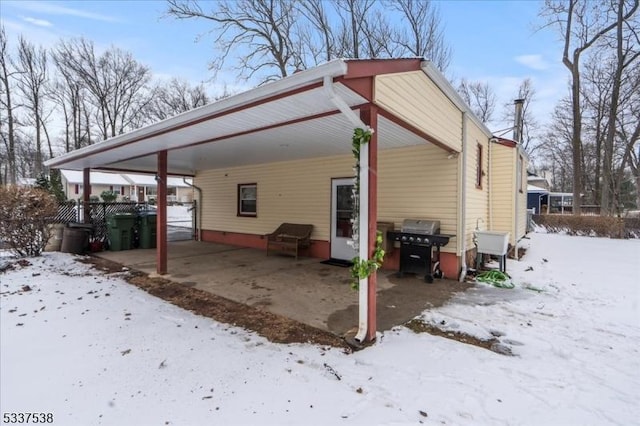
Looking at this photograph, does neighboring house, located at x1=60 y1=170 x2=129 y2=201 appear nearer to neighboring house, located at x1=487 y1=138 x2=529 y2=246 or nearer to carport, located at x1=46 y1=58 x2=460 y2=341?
carport, located at x1=46 y1=58 x2=460 y2=341

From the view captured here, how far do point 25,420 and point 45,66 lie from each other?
28.7 metres

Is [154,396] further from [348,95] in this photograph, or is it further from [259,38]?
[259,38]

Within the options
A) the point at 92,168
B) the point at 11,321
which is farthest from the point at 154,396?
the point at 92,168

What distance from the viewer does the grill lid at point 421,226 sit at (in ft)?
18.7

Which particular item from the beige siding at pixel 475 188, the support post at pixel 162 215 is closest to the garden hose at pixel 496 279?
the beige siding at pixel 475 188

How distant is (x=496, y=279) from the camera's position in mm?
5688

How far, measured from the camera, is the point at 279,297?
4.72m

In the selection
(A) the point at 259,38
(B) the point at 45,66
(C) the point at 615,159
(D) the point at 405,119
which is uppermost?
(B) the point at 45,66

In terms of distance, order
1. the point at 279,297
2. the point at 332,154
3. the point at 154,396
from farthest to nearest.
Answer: the point at 332,154, the point at 279,297, the point at 154,396

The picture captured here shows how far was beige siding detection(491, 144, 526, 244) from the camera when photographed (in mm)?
7625

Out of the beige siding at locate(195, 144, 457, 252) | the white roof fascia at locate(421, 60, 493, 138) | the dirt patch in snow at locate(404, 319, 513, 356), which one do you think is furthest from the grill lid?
the dirt patch in snow at locate(404, 319, 513, 356)

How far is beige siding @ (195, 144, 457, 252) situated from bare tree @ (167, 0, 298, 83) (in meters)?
6.59

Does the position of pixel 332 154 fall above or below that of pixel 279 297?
above

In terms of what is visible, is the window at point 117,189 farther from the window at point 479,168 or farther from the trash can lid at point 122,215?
the window at point 479,168
